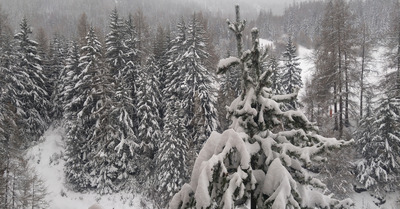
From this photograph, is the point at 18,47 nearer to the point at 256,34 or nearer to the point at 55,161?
the point at 55,161

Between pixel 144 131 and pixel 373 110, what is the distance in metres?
19.6

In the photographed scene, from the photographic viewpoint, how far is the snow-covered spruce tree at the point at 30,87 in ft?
93.7

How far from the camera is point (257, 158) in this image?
4582 mm

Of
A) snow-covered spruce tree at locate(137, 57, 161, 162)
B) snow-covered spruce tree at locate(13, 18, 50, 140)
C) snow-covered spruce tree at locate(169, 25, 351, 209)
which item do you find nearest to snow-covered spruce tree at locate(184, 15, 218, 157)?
snow-covered spruce tree at locate(137, 57, 161, 162)

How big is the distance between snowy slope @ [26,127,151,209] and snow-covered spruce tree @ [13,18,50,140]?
1.97m

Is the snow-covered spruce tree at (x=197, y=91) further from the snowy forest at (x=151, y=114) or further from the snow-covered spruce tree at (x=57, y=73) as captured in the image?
the snow-covered spruce tree at (x=57, y=73)

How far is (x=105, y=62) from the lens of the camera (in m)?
28.6

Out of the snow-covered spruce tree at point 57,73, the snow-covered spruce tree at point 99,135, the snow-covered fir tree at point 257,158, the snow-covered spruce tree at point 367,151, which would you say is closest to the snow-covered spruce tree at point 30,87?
the snow-covered spruce tree at point 57,73

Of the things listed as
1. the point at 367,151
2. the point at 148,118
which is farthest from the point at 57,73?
the point at 367,151

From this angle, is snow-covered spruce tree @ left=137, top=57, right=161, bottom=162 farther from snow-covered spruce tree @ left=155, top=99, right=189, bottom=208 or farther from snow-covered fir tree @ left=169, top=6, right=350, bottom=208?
snow-covered fir tree @ left=169, top=6, right=350, bottom=208

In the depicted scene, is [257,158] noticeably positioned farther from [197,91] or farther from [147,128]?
[147,128]

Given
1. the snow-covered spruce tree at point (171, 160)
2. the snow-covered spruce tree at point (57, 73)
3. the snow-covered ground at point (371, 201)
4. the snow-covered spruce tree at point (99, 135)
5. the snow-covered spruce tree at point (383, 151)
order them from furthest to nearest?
1. the snow-covered spruce tree at point (57, 73)
2. the snow-covered spruce tree at point (99, 135)
3. the snow-covered spruce tree at point (171, 160)
4. the snow-covered spruce tree at point (383, 151)
5. the snow-covered ground at point (371, 201)

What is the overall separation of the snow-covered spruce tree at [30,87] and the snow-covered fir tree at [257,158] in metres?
29.1

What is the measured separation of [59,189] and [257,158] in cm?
2601
